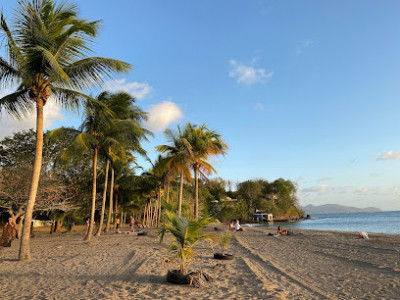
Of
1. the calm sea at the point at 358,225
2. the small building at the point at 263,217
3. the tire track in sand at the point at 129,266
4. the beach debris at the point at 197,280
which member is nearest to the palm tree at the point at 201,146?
the tire track in sand at the point at 129,266

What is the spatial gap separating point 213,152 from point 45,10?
12.3 m

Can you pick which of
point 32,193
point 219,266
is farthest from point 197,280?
point 32,193

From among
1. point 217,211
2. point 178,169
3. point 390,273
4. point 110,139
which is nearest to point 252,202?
point 217,211

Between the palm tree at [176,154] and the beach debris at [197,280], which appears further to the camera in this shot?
the palm tree at [176,154]

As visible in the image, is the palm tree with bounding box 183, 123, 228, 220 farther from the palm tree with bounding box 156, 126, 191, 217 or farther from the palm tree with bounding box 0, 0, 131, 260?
the palm tree with bounding box 0, 0, 131, 260

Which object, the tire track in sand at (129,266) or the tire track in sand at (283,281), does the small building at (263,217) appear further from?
the tire track in sand at (129,266)

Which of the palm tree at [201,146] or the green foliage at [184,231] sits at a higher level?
the palm tree at [201,146]

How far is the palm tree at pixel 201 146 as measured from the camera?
18.1 meters

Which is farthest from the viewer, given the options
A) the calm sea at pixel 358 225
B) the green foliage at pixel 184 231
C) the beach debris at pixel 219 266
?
the calm sea at pixel 358 225

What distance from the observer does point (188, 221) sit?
18.7ft

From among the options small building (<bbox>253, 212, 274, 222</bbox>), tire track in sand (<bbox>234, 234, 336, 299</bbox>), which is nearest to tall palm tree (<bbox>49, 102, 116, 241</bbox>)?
tire track in sand (<bbox>234, 234, 336, 299</bbox>)

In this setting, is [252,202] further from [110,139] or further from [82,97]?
[82,97]

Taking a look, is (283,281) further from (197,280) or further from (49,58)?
(49,58)

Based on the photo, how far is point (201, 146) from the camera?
1806cm
